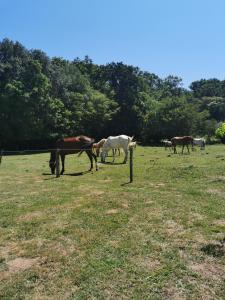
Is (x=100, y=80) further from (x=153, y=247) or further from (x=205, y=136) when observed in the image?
(x=153, y=247)

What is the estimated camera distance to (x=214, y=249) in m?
6.69

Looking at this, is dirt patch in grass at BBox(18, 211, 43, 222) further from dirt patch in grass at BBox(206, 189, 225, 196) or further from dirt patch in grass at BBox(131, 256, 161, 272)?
dirt patch in grass at BBox(206, 189, 225, 196)

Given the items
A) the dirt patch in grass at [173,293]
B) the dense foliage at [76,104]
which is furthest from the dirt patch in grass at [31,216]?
the dense foliage at [76,104]

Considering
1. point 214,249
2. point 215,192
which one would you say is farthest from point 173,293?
point 215,192

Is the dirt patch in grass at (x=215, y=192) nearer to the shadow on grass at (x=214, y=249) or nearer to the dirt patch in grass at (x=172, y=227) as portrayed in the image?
the dirt patch in grass at (x=172, y=227)

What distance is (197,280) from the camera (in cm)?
562

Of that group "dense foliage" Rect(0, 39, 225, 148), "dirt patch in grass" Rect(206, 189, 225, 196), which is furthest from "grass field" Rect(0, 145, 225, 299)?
"dense foliage" Rect(0, 39, 225, 148)

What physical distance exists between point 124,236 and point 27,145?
36.2 metres

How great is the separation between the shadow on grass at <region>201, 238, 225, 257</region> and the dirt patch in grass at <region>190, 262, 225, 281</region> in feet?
1.31

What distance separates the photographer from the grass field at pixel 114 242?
554 centimetres

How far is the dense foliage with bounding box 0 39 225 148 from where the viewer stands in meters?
39.8

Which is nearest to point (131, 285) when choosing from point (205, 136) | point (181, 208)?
point (181, 208)

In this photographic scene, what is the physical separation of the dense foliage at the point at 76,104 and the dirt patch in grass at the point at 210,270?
35173mm

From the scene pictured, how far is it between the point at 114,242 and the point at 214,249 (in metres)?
1.89
